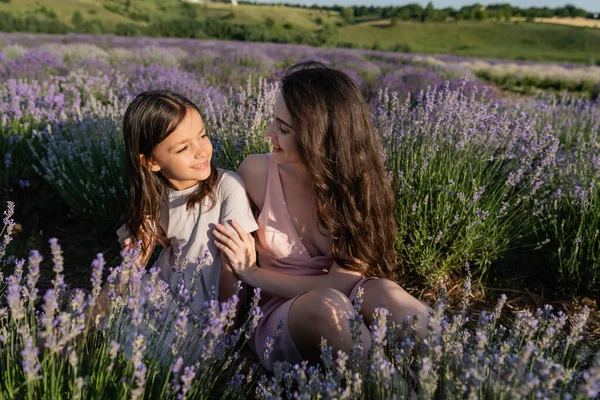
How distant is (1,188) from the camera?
11.3ft

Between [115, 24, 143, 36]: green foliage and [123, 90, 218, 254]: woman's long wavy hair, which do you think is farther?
[115, 24, 143, 36]: green foliage

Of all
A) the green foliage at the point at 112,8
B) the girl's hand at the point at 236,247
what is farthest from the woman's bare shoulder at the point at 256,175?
the green foliage at the point at 112,8

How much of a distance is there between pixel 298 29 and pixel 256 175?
35.2 m

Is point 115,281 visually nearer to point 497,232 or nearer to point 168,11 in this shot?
point 497,232

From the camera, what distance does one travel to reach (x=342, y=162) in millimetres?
2062

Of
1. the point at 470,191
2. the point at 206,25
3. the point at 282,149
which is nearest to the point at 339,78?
the point at 282,149

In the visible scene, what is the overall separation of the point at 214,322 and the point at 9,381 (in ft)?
1.77

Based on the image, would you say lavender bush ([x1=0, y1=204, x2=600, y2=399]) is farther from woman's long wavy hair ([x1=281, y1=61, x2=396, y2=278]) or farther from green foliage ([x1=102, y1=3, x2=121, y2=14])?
green foliage ([x1=102, y1=3, x2=121, y2=14])

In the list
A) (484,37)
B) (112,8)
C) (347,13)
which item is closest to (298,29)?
(112,8)

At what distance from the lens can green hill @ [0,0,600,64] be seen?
88.8ft

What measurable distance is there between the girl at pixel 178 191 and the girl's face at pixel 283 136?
0.29m

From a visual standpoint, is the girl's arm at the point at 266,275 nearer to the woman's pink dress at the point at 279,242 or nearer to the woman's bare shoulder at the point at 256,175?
the woman's pink dress at the point at 279,242

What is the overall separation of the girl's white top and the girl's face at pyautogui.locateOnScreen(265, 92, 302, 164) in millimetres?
280

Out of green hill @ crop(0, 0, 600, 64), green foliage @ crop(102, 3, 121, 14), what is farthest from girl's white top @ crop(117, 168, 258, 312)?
green foliage @ crop(102, 3, 121, 14)
